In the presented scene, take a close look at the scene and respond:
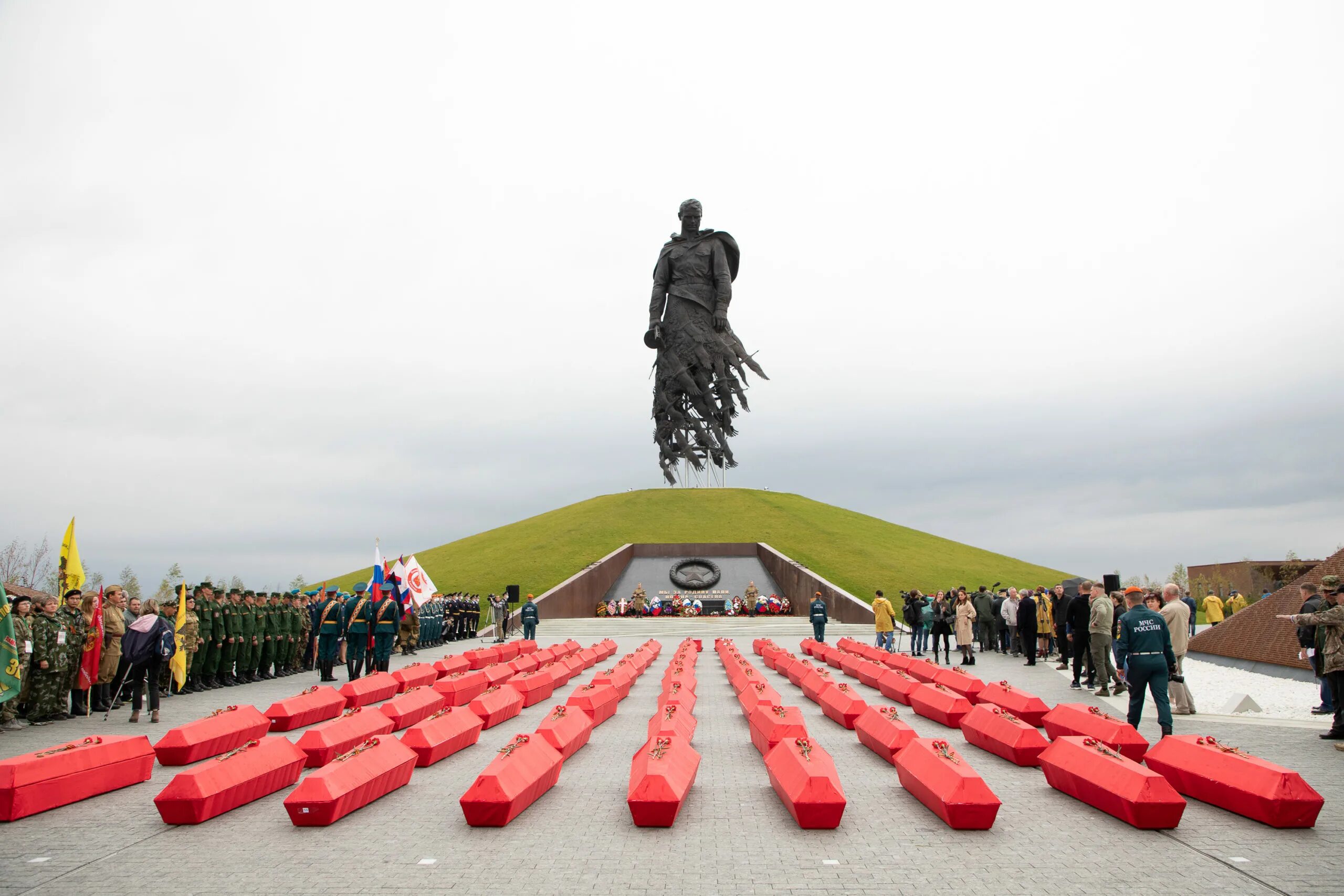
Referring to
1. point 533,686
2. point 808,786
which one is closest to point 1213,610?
point 533,686

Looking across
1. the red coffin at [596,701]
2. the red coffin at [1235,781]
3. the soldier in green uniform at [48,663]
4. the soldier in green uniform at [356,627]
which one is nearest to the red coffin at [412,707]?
the red coffin at [596,701]

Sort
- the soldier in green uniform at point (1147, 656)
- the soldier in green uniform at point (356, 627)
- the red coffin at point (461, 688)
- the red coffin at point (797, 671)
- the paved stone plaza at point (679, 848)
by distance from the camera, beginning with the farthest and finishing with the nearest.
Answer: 1. the soldier in green uniform at point (356, 627)
2. the red coffin at point (797, 671)
3. the red coffin at point (461, 688)
4. the soldier in green uniform at point (1147, 656)
5. the paved stone plaza at point (679, 848)

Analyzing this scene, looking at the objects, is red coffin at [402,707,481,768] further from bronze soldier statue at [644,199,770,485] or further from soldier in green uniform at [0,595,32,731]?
bronze soldier statue at [644,199,770,485]

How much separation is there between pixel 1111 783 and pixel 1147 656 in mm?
2802

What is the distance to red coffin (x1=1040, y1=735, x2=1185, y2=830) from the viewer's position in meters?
5.77

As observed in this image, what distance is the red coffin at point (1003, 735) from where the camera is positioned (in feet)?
26.1

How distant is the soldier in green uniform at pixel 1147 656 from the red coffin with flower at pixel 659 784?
4912 mm

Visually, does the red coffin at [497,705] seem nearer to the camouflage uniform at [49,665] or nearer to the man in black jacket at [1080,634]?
the camouflage uniform at [49,665]

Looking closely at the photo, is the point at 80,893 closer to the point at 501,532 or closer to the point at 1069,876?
the point at 1069,876

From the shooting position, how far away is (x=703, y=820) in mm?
6121

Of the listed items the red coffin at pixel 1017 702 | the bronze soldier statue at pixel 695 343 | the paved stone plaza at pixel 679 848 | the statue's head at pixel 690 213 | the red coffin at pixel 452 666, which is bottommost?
the paved stone plaza at pixel 679 848

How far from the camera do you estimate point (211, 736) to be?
8305mm

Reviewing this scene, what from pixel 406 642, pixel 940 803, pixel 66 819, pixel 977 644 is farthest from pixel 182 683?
pixel 977 644

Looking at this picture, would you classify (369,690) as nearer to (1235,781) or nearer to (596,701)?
(596,701)
